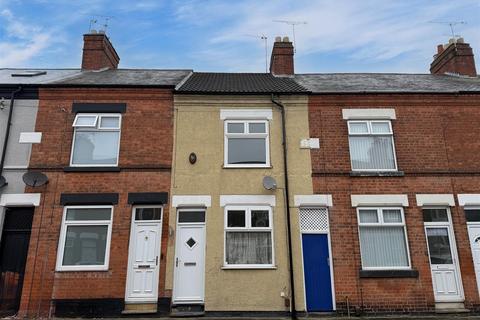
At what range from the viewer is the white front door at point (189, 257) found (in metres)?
8.95

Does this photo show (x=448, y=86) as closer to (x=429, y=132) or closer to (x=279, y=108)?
(x=429, y=132)

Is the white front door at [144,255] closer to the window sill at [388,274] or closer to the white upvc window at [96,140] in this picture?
the white upvc window at [96,140]

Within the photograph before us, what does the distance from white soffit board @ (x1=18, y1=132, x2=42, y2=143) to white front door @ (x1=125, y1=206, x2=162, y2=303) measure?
3317 mm

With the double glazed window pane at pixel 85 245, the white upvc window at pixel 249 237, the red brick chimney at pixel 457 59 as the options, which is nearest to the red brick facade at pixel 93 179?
the double glazed window pane at pixel 85 245

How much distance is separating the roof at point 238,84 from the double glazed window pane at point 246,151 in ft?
4.58

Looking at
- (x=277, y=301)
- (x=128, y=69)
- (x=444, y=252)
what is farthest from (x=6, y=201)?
(x=444, y=252)

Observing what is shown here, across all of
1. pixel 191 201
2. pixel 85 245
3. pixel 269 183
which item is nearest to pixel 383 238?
pixel 269 183

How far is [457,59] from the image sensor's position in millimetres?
13805

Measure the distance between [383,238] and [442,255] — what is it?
5.09 feet

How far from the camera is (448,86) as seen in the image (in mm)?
11453

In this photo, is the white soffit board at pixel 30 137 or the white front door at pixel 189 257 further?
the white soffit board at pixel 30 137

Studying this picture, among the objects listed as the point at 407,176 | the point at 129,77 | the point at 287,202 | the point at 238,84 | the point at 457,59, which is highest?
the point at 457,59

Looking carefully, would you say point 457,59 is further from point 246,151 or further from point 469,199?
point 246,151

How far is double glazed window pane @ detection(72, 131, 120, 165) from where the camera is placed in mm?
9898
